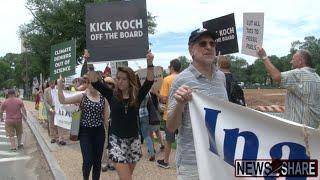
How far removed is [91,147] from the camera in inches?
298

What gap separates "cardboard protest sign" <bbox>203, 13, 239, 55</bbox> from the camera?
851 cm

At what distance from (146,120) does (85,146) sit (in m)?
3.59

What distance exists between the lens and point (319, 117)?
633 cm

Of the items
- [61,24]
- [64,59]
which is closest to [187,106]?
[64,59]

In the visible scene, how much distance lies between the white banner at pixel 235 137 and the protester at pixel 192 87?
0.35 ft

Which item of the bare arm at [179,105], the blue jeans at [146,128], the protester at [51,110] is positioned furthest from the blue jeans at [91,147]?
the protester at [51,110]

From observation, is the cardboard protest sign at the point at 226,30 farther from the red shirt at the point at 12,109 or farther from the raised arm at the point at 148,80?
the red shirt at the point at 12,109

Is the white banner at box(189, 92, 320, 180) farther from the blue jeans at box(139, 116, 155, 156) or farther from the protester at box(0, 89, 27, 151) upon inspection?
the protester at box(0, 89, 27, 151)

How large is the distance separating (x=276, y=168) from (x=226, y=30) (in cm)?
513

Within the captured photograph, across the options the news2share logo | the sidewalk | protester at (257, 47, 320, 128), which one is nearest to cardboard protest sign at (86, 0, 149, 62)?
protester at (257, 47, 320, 128)

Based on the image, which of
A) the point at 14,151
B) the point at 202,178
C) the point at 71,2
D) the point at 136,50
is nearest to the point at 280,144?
the point at 202,178

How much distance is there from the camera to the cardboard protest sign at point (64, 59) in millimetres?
11273

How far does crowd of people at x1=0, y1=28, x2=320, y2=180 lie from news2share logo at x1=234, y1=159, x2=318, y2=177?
1.40 feet

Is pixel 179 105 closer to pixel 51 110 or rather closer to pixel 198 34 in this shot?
pixel 198 34
